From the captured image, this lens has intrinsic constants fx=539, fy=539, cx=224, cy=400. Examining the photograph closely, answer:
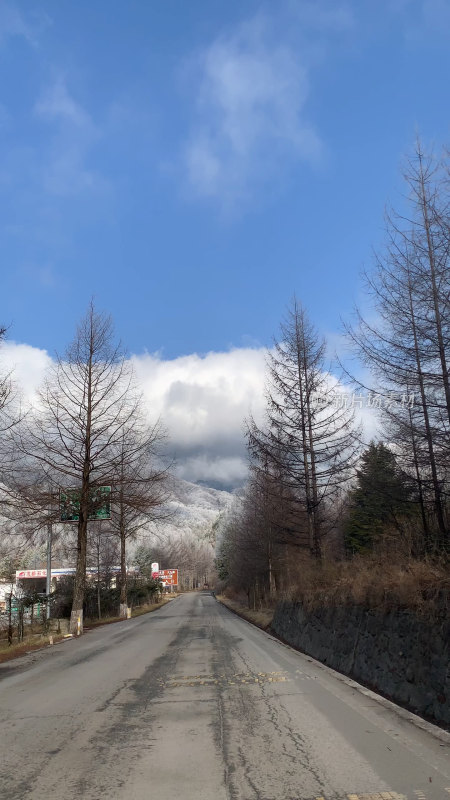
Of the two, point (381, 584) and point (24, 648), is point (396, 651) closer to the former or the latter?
point (381, 584)

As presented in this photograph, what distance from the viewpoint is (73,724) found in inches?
250

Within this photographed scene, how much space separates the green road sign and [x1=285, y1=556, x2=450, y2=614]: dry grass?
9.33 metres

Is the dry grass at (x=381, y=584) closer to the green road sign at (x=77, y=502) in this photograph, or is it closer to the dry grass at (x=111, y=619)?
the green road sign at (x=77, y=502)

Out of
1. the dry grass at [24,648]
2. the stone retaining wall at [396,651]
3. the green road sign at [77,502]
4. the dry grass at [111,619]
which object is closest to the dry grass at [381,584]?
the stone retaining wall at [396,651]

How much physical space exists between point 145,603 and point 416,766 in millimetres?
59131

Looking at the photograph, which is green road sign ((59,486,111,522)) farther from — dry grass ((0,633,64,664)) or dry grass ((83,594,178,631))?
dry grass ((83,594,178,631))

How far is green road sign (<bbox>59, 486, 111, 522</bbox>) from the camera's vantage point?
822 inches

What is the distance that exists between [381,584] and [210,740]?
15.3ft

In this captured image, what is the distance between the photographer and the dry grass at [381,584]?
741 cm

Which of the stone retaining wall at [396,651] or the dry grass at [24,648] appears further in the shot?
the dry grass at [24,648]

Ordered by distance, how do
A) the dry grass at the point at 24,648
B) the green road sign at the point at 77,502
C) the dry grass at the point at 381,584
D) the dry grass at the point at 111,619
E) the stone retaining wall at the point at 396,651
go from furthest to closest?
the dry grass at the point at 111,619
the green road sign at the point at 77,502
the dry grass at the point at 24,648
the dry grass at the point at 381,584
the stone retaining wall at the point at 396,651

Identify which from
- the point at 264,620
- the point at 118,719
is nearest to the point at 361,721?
the point at 118,719

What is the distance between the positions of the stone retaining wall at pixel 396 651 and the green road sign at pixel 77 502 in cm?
1139

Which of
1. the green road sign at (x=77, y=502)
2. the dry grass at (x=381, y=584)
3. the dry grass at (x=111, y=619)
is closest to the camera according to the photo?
the dry grass at (x=381, y=584)
